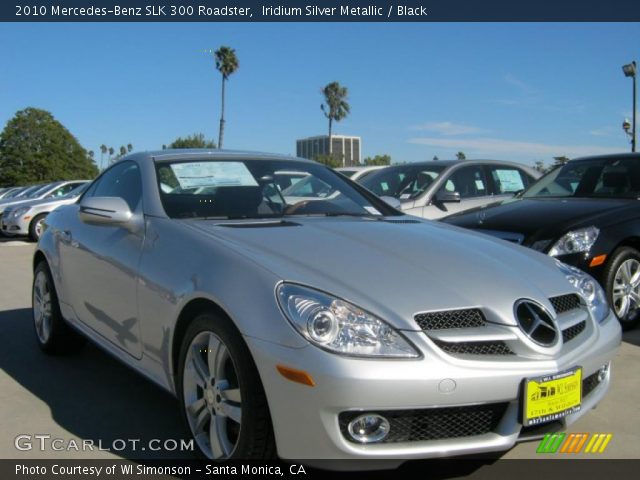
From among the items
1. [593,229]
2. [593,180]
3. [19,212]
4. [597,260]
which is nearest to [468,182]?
[593,180]

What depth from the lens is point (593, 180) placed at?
21.5 ft

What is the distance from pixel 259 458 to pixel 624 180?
16.7ft

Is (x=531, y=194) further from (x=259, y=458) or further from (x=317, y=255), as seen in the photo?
(x=259, y=458)

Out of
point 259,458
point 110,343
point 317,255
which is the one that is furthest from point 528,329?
point 110,343

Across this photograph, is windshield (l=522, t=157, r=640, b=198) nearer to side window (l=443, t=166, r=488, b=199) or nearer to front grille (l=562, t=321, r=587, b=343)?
side window (l=443, t=166, r=488, b=199)

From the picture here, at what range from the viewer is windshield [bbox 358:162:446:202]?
8297 mm

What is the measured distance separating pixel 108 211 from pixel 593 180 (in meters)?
4.81

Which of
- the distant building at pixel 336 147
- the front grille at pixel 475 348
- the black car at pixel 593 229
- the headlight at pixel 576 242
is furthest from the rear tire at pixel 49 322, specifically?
the distant building at pixel 336 147

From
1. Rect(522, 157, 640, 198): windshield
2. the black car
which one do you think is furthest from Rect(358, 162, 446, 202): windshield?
the black car

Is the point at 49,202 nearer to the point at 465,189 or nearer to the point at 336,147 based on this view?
the point at 465,189

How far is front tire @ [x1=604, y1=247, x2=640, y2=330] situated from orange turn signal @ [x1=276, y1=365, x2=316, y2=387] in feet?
12.0

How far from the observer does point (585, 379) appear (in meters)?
2.81

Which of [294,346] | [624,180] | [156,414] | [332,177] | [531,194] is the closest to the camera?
[294,346]

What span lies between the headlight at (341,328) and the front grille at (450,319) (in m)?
0.12
